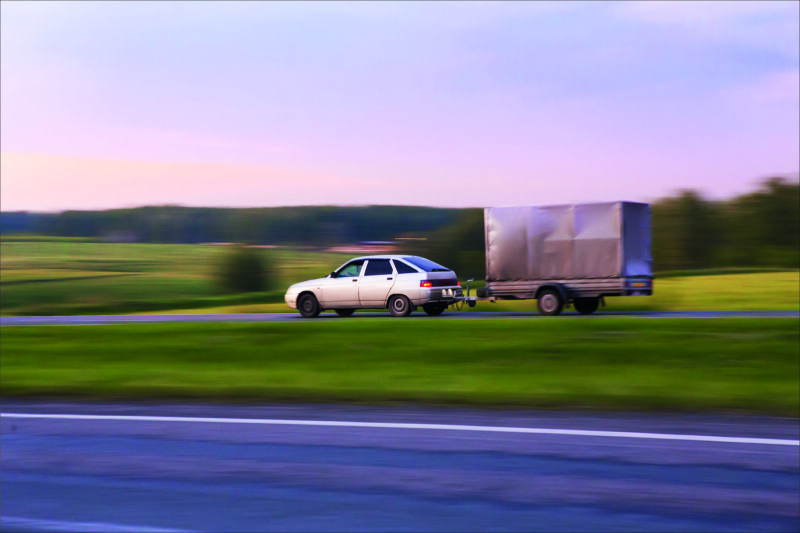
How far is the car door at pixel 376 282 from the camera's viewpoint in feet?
73.3

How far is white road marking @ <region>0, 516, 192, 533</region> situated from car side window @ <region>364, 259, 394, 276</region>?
17.0m

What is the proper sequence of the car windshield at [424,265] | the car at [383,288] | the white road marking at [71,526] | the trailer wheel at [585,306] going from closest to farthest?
the white road marking at [71,526], the car at [383,288], the car windshield at [424,265], the trailer wheel at [585,306]

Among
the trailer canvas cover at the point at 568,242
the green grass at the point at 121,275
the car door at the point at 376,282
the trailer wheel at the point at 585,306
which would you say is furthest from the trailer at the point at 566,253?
the green grass at the point at 121,275

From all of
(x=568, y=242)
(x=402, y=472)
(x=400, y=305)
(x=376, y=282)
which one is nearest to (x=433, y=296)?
(x=400, y=305)

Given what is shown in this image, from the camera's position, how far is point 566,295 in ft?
70.9

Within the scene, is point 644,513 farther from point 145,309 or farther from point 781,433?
point 145,309

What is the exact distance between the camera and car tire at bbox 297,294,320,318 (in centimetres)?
2341

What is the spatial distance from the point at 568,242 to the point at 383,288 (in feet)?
16.7

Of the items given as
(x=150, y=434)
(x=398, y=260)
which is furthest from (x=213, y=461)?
(x=398, y=260)

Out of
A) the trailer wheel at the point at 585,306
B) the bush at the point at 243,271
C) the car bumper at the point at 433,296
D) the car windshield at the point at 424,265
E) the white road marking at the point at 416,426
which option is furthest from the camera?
the bush at the point at 243,271

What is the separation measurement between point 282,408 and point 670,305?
25.7 m

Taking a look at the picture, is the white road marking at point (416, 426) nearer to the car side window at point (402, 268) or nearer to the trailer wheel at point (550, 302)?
the car side window at point (402, 268)

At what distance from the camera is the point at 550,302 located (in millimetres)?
21828

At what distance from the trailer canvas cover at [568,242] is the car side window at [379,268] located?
108 inches
